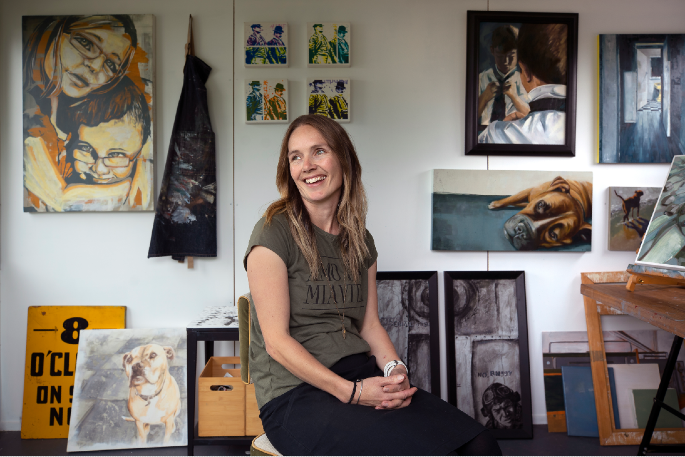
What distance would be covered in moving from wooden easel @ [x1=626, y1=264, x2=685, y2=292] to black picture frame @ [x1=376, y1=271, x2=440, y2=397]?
3.18 ft

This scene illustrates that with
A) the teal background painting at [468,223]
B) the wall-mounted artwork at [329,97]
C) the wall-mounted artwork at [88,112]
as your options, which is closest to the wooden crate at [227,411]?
the wall-mounted artwork at [88,112]

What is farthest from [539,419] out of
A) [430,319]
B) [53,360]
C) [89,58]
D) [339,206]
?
[89,58]

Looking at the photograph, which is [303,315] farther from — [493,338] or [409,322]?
[493,338]

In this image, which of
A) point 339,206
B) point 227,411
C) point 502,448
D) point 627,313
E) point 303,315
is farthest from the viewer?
point 502,448

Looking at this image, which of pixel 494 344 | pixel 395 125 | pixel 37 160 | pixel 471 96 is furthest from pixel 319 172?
pixel 37 160

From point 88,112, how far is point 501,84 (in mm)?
2419

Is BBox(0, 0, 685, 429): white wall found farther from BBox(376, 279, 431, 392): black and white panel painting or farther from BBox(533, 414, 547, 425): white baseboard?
BBox(376, 279, 431, 392): black and white panel painting

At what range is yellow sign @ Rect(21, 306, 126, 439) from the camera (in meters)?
2.30

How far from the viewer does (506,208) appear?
2410 millimetres

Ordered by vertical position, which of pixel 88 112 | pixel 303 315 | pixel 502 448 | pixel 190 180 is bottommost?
pixel 502 448

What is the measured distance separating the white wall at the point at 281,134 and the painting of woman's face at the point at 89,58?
17cm

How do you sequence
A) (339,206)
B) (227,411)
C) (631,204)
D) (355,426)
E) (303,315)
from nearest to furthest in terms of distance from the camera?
(355,426) → (303,315) → (339,206) → (227,411) → (631,204)

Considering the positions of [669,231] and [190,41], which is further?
[190,41]

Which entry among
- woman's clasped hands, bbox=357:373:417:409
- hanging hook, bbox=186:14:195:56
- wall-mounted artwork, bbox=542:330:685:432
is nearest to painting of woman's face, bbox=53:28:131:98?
hanging hook, bbox=186:14:195:56
